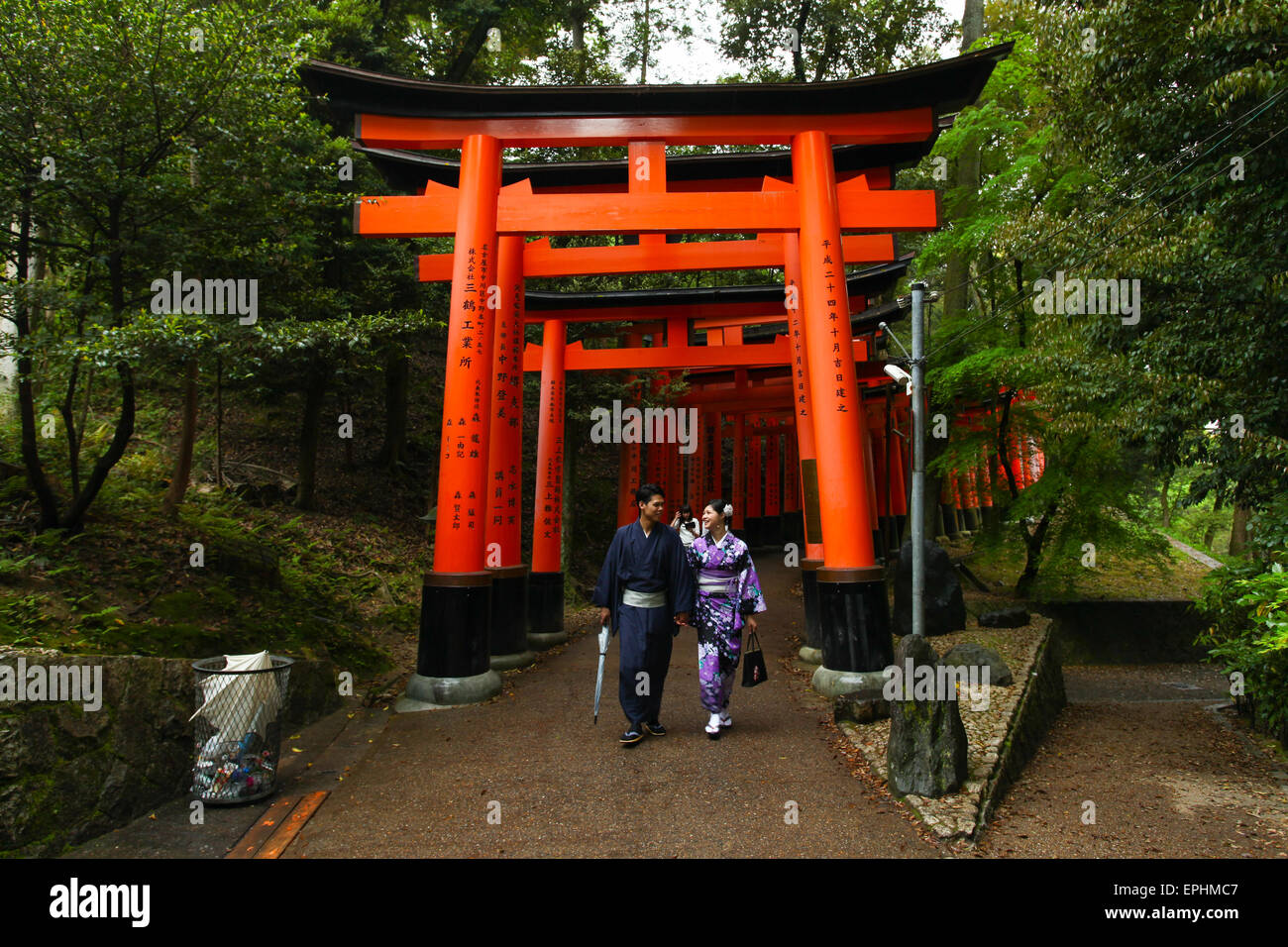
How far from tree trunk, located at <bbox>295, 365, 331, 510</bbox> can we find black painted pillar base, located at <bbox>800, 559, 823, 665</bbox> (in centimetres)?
768

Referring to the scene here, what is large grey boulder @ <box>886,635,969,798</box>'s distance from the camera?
4559mm

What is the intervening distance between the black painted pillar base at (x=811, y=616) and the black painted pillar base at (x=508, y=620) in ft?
10.9

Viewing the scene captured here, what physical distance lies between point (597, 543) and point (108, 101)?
13.8m

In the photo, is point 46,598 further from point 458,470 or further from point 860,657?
point 860,657

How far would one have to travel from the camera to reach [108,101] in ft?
19.2

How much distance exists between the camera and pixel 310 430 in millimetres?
11922

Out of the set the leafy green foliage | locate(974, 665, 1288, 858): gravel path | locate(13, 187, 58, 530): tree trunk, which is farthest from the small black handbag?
locate(13, 187, 58, 530): tree trunk

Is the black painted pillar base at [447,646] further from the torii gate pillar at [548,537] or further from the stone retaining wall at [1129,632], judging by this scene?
the stone retaining wall at [1129,632]

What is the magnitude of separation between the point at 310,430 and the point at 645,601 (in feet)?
27.0

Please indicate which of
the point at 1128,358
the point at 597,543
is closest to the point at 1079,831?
the point at 1128,358

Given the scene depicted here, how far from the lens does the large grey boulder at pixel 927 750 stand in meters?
4.56

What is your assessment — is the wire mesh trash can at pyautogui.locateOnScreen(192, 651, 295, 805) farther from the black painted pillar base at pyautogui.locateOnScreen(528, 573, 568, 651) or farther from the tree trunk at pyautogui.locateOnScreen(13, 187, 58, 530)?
the black painted pillar base at pyautogui.locateOnScreen(528, 573, 568, 651)

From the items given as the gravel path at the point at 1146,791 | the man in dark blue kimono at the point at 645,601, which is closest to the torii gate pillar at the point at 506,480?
the man in dark blue kimono at the point at 645,601

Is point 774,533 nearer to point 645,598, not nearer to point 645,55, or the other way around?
point 645,55
